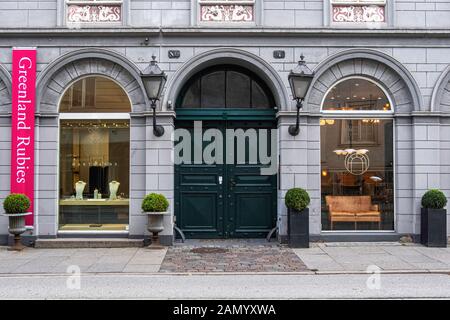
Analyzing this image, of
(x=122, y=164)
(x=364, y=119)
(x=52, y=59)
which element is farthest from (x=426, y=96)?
(x=52, y=59)

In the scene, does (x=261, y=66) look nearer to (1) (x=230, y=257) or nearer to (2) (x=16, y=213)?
(1) (x=230, y=257)

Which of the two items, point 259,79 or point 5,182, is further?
point 259,79

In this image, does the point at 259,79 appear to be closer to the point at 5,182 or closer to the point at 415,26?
the point at 415,26

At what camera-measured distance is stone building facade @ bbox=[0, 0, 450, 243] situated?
12.0m

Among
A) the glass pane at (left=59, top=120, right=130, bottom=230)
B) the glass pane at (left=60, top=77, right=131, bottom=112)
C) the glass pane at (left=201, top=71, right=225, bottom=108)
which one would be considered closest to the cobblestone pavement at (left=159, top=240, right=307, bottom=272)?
the glass pane at (left=59, top=120, right=130, bottom=230)

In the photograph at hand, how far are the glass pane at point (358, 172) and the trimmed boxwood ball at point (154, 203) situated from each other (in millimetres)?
4204

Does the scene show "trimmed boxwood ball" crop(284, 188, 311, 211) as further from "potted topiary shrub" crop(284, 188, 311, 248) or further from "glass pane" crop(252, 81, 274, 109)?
"glass pane" crop(252, 81, 274, 109)

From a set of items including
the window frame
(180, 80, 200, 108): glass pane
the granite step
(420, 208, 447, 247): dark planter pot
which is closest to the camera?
(420, 208, 447, 247): dark planter pot

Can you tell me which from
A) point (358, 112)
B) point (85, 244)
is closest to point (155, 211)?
point (85, 244)

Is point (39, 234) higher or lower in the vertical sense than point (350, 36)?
lower

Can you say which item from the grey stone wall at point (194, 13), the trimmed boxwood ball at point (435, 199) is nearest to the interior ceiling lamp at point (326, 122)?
the grey stone wall at point (194, 13)

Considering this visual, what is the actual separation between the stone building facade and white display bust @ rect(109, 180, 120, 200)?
588 millimetres

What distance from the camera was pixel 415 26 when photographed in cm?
1223

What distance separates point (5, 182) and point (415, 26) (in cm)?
1117
